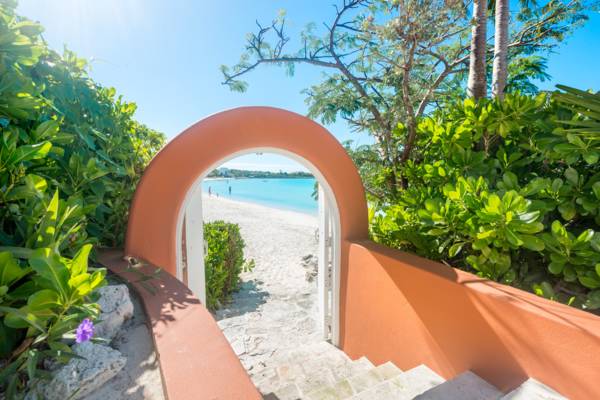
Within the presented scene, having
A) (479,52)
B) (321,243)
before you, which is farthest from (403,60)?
(321,243)

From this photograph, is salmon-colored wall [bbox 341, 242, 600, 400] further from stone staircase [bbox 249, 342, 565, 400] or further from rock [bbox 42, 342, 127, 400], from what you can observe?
rock [bbox 42, 342, 127, 400]

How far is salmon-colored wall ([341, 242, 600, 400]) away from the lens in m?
1.40

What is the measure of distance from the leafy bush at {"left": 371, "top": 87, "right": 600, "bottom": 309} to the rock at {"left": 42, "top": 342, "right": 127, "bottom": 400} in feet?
7.63

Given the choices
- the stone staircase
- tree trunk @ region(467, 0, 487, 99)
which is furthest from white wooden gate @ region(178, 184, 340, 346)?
tree trunk @ region(467, 0, 487, 99)

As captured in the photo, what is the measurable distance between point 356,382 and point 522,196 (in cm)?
241

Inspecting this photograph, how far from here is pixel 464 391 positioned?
67.2 inches

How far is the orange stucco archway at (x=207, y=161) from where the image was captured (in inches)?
107

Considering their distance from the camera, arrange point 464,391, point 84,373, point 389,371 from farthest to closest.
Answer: point 389,371
point 464,391
point 84,373

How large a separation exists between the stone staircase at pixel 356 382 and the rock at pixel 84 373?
72.2 inches

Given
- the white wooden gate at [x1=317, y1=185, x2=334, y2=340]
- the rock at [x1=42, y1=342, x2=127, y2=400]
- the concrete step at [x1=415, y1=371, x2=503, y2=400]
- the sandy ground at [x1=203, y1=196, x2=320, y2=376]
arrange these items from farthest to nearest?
the sandy ground at [x1=203, y1=196, x2=320, y2=376], the white wooden gate at [x1=317, y1=185, x2=334, y2=340], the concrete step at [x1=415, y1=371, x2=503, y2=400], the rock at [x1=42, y1=342, x2=127, y2=400]

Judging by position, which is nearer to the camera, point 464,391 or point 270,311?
point 464,391

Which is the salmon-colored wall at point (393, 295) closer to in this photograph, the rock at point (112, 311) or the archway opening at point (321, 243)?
the archway opening at point (321, 243)

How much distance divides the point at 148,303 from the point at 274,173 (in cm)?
7787

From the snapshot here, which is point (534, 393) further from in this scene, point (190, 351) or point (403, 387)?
point (190, 351)
